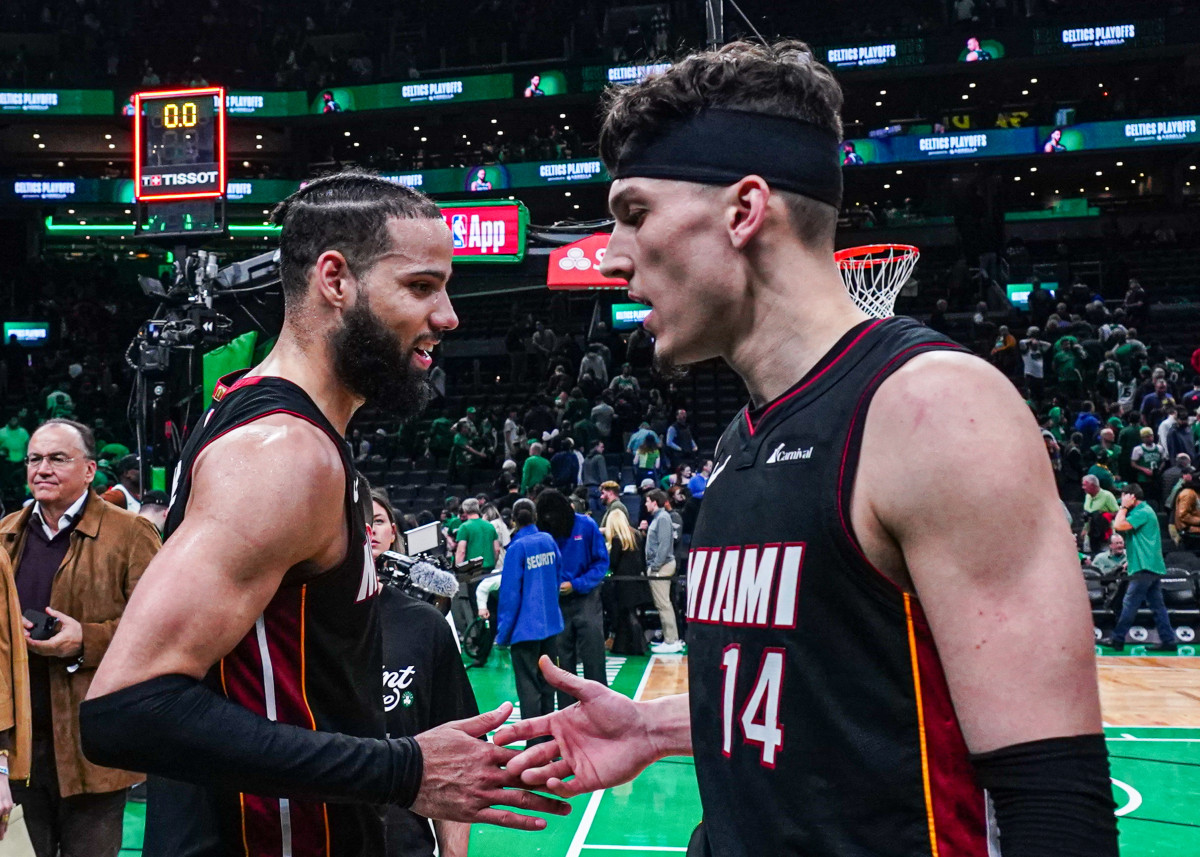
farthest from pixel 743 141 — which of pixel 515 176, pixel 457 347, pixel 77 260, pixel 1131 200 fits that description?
pixel 77 260

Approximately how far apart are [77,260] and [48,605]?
37.8m

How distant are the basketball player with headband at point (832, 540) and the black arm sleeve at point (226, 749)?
640 mm

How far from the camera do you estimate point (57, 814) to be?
Result: 4.45 m

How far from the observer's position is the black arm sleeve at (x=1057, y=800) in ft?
4.08

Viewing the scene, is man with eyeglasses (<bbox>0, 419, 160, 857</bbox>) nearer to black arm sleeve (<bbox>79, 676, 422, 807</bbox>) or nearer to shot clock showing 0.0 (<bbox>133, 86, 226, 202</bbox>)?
black arm sleeve (<bbox>79, 676, 422, 807</bbox>)

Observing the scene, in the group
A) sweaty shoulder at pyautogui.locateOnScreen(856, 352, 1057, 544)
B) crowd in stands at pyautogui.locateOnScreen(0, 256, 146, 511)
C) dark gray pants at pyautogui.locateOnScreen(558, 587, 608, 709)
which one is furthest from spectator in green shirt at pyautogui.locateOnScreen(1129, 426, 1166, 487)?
crowd in stands at pyautogui.locateOnScreen(0, 256, 146, 511)

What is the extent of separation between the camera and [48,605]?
4699 millimetres

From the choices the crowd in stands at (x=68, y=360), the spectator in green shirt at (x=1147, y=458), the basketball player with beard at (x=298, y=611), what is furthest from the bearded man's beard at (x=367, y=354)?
the crowd in stands at (x=68, y=360)

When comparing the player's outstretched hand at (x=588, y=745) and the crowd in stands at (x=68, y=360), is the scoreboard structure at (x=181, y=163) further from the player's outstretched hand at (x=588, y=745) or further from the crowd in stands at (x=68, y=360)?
the crowd in stands at (x=68, y=360)

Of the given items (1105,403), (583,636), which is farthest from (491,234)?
(1105,403)

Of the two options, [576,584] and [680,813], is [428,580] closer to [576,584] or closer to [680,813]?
[680,813]

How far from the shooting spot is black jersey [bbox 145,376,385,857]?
7.01ft

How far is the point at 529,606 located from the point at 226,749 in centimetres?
666

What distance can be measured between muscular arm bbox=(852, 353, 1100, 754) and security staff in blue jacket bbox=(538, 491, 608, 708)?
313 inches
